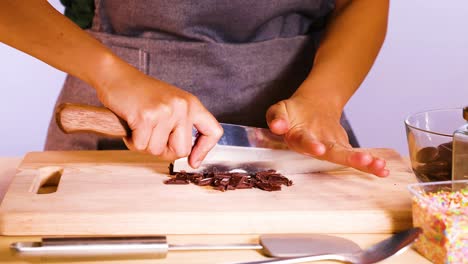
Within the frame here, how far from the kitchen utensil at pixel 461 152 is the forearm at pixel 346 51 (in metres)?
Result: 0.38

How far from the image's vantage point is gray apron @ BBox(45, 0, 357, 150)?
1.66 metres

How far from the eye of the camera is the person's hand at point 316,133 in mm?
1266

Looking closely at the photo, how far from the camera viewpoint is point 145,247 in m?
1.05

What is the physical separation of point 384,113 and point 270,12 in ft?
4.46

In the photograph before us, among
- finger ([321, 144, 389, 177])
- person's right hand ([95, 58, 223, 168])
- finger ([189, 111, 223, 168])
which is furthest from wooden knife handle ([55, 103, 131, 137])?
finger ([321, 144, 389, 177])

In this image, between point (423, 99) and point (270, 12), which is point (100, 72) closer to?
point (270, 12)

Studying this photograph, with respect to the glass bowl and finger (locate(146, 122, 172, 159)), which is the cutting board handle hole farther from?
the glass bowl

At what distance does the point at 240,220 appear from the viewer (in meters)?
1.19

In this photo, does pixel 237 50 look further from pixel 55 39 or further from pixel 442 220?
pixel 442 220

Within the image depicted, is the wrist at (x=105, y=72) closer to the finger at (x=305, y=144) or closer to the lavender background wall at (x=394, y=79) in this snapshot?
the finger at (x=305, y=144)

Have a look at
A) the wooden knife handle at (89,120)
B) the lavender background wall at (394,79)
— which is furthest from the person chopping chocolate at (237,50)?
the lavender background wall at (394,79)

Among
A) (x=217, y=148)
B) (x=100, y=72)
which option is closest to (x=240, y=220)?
(x=217, y=148)

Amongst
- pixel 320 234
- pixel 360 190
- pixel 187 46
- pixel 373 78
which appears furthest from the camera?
pixel 373 78

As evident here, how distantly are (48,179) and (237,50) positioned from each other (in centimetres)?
50
